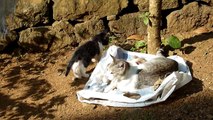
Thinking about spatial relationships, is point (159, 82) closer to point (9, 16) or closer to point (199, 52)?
point (199, 52)

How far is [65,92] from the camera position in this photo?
219 inches

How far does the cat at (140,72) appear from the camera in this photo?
5273 mm

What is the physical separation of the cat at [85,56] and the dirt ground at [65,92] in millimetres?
226

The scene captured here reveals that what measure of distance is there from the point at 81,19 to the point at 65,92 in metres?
1.50

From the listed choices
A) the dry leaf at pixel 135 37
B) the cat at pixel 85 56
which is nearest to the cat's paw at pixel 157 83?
the cat at pixel 85 56

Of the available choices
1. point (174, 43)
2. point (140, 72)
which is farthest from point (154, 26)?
point (140, 72)

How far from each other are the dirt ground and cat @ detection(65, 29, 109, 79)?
226mm

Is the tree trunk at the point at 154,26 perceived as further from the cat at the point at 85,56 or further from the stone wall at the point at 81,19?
the stone wall at the point at 81,19

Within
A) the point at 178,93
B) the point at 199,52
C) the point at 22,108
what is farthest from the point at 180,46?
the point at 22,108

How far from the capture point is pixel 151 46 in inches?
235

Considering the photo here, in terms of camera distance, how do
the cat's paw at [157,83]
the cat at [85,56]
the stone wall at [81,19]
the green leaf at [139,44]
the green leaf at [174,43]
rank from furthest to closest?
1. the stone wall at [81,19]
2. the green leaf at [139,44]
3. the green leaf at [174,43]
4. the cat at [85,56]
5. the cat's paw at [157,83]

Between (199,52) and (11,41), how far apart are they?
111 inches

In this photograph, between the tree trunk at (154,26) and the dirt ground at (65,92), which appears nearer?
the dirt ground at (65,92)

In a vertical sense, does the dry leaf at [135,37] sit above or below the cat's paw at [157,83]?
above
